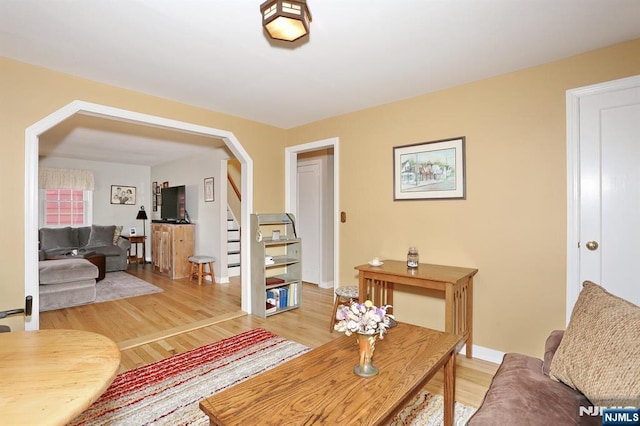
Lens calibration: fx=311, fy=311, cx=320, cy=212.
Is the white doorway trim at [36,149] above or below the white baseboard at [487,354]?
above

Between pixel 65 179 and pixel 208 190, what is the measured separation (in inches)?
135

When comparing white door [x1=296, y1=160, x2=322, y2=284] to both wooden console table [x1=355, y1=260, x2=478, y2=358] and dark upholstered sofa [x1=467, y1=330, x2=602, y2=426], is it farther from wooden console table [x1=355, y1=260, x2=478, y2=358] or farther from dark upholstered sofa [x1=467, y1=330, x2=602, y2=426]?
dark upholstered sofa [x1=467, y1=330, x2=602, y2=426]

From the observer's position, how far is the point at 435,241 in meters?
3.01

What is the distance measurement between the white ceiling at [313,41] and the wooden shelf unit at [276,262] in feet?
5.48

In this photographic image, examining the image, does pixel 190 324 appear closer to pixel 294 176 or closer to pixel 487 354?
pixel 294 176

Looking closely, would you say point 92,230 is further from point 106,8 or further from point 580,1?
point 580,1

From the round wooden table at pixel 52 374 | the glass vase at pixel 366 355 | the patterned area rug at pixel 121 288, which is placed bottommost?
the patterned area rug at pixel 121 288

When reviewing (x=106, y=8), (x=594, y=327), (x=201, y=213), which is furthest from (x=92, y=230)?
(x=594, y=327)

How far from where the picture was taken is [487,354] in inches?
106

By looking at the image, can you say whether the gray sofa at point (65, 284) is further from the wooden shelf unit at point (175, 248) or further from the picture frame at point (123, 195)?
the picture frame at point (123, 195)

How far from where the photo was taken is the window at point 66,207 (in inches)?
255

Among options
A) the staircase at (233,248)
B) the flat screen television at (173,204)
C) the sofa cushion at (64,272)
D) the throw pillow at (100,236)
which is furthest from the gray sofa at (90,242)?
the staircase at (233,248)

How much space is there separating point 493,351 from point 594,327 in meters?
1.57

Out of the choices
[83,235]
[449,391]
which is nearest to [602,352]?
[449,391]
